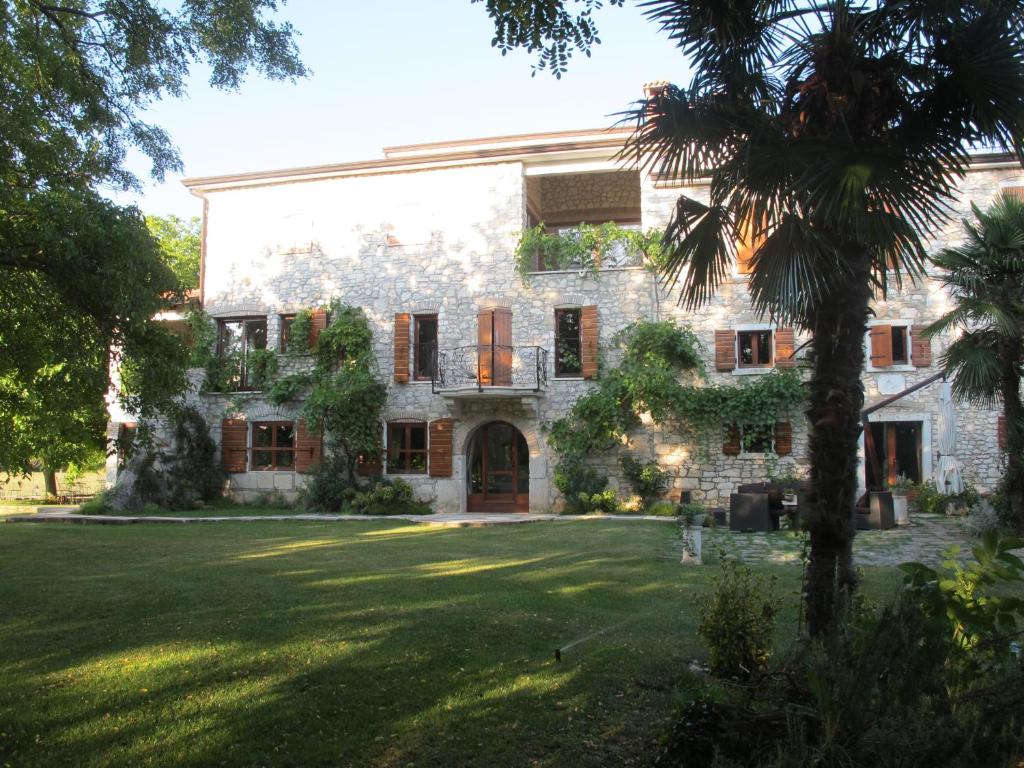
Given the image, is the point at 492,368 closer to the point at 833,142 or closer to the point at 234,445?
the point at 234,445

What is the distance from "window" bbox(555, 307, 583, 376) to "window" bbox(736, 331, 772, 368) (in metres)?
3.66

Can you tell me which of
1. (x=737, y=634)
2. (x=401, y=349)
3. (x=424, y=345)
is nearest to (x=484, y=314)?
(x=424, y=345)

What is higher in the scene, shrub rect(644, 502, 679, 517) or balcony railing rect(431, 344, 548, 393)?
balcony railing rect(431, 344, 548, 393)

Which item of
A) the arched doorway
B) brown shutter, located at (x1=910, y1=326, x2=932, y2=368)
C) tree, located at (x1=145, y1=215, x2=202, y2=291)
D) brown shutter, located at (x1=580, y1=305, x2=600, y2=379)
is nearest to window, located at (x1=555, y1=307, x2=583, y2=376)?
brown shutter, located at (x1=580, y1=305, x2=600, y2=379)

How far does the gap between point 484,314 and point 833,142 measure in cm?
1396

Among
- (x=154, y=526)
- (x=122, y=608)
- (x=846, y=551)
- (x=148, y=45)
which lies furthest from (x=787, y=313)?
(x=154, y=526)

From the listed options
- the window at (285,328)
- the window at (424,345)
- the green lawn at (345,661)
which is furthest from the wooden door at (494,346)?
the green lawn at (345,661)

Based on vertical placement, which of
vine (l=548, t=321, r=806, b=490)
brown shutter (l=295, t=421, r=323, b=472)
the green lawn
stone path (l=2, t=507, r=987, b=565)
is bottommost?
stone path (l=2, t=507, r=987, b=565)

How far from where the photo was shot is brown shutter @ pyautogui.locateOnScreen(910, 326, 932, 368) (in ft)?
55.4

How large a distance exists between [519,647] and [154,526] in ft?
40.0

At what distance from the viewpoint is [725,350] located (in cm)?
1759

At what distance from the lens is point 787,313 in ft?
17.2

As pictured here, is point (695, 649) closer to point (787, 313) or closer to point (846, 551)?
point (846, 551)

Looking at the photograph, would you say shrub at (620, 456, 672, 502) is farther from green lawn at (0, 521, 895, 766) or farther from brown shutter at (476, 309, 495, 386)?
green lawn at (0, 521, 895, 766)
